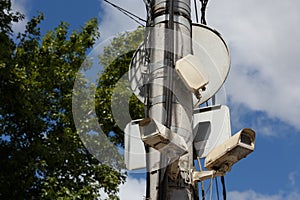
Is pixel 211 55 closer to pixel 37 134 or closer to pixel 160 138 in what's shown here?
pixel 160 138

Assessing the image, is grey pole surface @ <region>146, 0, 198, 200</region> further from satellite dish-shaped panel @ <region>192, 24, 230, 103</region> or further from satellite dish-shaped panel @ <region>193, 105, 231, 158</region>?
satellite dish-shaped panel @ <region>192, 24, 230, 103</region>

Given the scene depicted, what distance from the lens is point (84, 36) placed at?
30.7 feet

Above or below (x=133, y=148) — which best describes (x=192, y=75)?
above

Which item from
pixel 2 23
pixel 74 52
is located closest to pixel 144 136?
pixel 2 23

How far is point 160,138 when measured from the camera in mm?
1542

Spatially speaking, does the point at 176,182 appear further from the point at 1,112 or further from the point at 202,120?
the point at 1,112

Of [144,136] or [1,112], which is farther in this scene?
[1,112]

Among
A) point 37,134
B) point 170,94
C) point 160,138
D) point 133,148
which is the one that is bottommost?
point 160,138

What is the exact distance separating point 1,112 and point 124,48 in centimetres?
477

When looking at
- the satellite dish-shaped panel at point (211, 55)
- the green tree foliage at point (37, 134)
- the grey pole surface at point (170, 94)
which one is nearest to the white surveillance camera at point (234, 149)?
the grey pole surface at point (170, 94)

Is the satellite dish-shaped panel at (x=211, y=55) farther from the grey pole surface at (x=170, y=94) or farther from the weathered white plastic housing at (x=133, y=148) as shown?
the weathered white plastic housing at (x=133, y=148)

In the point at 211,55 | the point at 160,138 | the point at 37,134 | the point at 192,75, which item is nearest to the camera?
the point at 160,138

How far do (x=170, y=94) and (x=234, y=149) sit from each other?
334 millimetres

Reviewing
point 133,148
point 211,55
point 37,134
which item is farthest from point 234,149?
point 37,134
